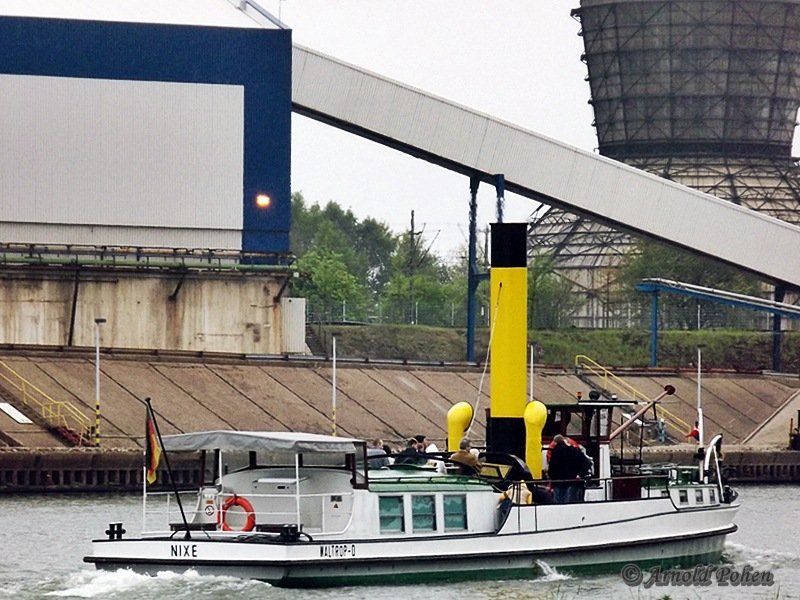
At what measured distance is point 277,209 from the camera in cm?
8788

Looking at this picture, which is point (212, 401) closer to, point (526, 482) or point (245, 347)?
point (245, 347)

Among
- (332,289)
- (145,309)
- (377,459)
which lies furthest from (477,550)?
(332,289)

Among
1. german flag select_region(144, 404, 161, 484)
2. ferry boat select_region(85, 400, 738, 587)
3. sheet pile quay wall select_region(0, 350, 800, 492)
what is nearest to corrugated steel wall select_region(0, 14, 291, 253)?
sheet pile quay wall select_region(0, 350, 800, 492)

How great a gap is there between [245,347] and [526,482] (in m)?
43.6

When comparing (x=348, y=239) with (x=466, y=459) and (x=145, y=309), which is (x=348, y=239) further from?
(x=466, y=459)

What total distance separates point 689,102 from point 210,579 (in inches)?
3869

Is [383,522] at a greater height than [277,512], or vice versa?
[277,512]

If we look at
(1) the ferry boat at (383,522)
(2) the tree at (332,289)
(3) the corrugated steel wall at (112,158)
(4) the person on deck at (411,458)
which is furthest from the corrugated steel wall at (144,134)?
(1) the ferry boat at (383,522)

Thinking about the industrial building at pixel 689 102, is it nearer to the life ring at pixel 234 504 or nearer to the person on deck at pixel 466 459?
the person on deck at pixel 466 459

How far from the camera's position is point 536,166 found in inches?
3647

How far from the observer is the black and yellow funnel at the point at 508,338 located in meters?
44.8

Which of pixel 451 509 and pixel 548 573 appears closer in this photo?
pixel 451 509

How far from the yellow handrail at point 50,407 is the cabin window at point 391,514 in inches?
1081

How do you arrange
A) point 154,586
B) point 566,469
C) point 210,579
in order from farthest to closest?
point 566,469 → point 210,579 → point 154,586
